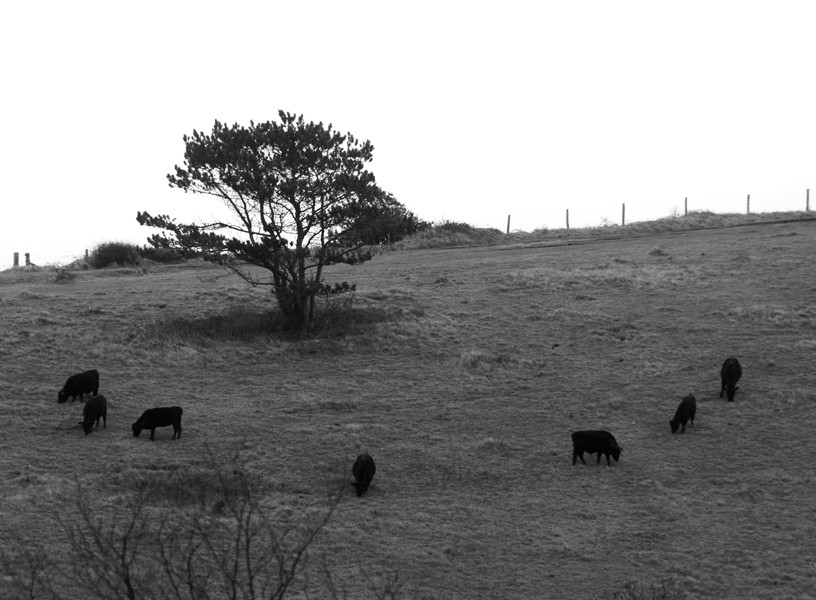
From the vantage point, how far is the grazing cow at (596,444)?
73.4 feet

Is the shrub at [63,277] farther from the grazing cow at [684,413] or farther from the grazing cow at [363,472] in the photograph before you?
the grazing cow at [684,413]

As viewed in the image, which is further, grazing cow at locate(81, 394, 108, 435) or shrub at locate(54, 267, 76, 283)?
shrub at locate(54, 267, 76, 283)

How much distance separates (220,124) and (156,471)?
742 inches

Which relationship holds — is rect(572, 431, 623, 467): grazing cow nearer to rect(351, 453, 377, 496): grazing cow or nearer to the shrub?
rect(351, 453, 377, 496): grazing cow

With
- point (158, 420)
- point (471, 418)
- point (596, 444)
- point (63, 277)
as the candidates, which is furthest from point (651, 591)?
point (63, 277)

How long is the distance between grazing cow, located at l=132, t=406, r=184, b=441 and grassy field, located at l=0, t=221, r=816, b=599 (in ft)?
1.09

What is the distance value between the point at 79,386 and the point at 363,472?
35.9 ft

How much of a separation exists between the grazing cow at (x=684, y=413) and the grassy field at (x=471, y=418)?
443 millimetres

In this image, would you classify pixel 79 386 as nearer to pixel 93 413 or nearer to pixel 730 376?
pixel 93 413

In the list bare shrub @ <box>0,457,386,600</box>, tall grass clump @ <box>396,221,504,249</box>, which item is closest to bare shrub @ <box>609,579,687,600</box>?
bare shrub @ <box>0,457,386,600</box>

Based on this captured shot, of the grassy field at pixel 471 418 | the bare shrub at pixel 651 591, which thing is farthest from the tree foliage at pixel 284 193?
the bare shrub at pixel 651 591

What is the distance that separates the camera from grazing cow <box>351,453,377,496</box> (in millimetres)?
20531

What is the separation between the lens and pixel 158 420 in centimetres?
2381

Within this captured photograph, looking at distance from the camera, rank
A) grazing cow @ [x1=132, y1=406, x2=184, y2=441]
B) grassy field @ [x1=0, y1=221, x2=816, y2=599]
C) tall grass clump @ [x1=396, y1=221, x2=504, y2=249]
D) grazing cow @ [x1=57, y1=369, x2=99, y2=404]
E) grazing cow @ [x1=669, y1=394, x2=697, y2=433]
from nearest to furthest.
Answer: grassy field @ [x1=0, y1=221, x2=816, y2=599], grazing cow @ [x1=132, y1=406, x2=184, y2=441], grazing cow @ [x1=669, y1=394, x2=697, y2=433], grazing cow @ [x1=57, y1=369, x2=99, y2=404], tall grass clump @ [x1=396, y1=221, x2=504, y2=249]
